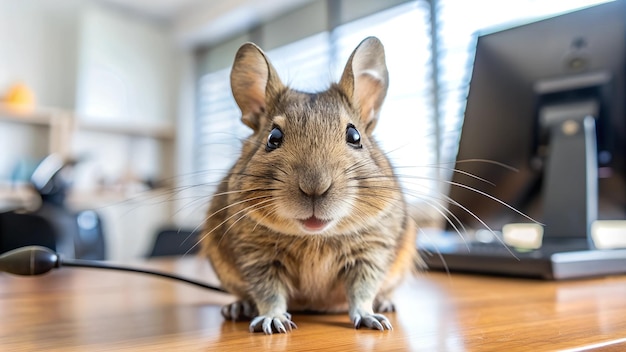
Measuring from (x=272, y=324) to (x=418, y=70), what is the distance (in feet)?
3.43

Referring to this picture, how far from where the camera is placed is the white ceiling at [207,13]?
3.67 m

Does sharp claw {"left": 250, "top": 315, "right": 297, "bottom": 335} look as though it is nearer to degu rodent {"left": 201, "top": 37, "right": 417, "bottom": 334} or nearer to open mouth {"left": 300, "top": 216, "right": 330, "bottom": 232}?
degu rodent {"left": 201, "top": 37, "right": 417, "bottom": 334}

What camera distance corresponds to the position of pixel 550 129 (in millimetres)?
1186

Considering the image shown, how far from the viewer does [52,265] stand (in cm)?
69

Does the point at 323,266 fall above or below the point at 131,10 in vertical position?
below

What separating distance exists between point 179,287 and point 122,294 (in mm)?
136

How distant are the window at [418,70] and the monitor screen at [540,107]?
0.06 metres

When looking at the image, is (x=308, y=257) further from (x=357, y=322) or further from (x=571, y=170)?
(x=571, y=170)

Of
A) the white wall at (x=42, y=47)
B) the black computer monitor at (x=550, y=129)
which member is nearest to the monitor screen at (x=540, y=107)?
the black computer monitor at (x=550, y=129)

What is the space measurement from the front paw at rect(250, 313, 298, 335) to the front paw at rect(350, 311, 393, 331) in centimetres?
7

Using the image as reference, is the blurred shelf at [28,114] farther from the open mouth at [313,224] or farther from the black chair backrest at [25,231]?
the open mouth at [313,224]

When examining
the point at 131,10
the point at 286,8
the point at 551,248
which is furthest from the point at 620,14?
the point at 131,10

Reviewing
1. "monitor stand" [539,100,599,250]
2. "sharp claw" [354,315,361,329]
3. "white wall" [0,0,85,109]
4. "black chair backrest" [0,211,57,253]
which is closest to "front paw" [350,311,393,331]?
"sharp claw" [354,315,361,329]

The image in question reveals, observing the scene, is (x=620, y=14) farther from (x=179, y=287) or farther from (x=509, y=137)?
(x=179, y=287)
